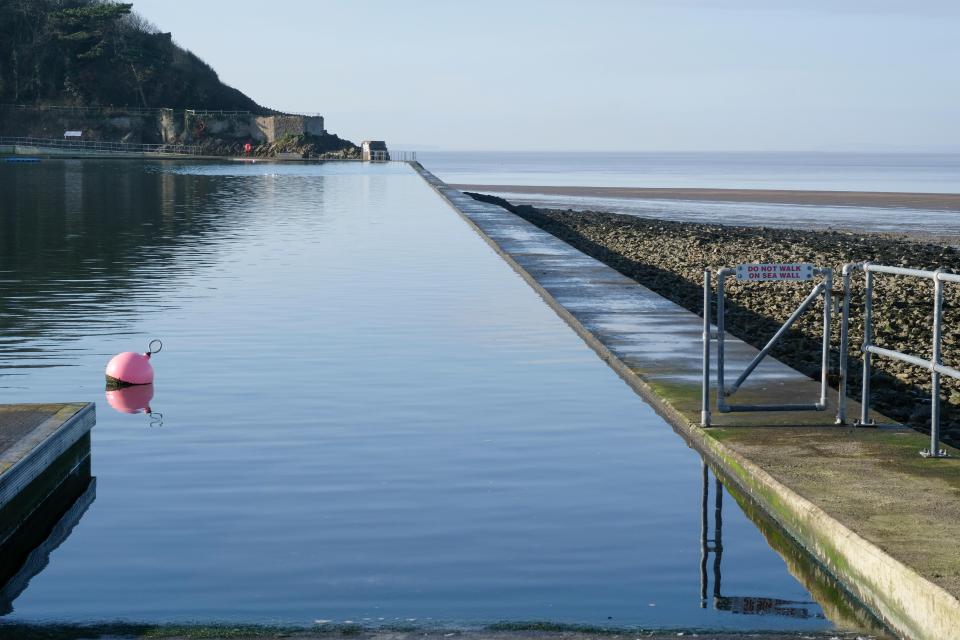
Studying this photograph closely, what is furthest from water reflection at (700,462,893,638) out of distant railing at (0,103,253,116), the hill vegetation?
the hill vegetation

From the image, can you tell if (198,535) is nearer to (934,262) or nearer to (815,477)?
(815,477)

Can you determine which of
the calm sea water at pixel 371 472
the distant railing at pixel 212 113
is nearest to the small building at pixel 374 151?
the distant railing at pixel 212 113

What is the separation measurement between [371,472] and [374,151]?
114621 millimetres

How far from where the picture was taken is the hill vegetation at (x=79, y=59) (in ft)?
470

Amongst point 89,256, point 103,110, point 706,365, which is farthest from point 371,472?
point 103,110

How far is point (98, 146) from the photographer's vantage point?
415ft

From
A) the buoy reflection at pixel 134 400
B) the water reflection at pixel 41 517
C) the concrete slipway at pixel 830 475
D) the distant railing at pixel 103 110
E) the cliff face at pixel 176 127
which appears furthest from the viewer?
the distant railing at pixel 103 110

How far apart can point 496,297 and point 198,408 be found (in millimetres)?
8002

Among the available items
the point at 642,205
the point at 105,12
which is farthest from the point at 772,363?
the point at 105,12

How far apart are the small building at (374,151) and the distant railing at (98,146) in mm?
16636

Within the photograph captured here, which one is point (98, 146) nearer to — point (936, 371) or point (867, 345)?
point (867, 345)

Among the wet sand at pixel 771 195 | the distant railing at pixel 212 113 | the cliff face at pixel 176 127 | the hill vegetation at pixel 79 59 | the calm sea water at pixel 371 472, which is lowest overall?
the calm sea water at pixel 371 472

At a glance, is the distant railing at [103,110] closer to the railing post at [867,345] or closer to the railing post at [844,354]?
the railing post at [844,354]

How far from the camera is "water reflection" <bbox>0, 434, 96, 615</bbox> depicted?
694 cm
